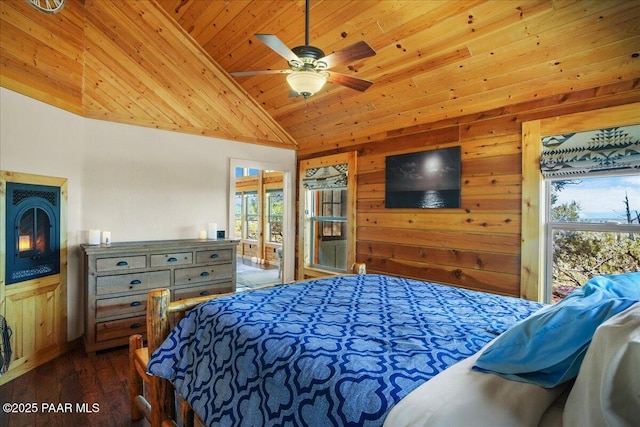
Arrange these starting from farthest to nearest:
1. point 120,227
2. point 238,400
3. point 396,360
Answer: point 120,227 < point 238,400 < point 396,360

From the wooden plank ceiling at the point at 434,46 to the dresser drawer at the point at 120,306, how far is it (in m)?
2.86

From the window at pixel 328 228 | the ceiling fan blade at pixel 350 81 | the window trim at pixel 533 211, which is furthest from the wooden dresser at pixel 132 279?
the window trim at pixel 533 211

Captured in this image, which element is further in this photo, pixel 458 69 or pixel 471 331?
pixel 458 69

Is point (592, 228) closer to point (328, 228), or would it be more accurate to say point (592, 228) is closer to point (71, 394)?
point (328, 228)

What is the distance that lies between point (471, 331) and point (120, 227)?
12.4 ft

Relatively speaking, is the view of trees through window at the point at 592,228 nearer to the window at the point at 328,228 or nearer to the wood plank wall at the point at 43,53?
the window at the point at 328,228

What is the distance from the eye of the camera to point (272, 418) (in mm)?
1189

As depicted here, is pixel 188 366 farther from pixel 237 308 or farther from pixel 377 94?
pixel 377 94

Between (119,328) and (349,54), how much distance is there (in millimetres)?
3315

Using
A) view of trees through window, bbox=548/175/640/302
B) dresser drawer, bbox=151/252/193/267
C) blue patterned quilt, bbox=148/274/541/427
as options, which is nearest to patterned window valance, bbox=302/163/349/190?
dresser drawer, bbox=151/252/193/267

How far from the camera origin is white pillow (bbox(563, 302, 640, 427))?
714 millimetres

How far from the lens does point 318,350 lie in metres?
1.24

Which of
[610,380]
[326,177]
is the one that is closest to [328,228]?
[326,177]

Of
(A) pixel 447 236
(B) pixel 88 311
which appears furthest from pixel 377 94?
(B) pixel 88 311
